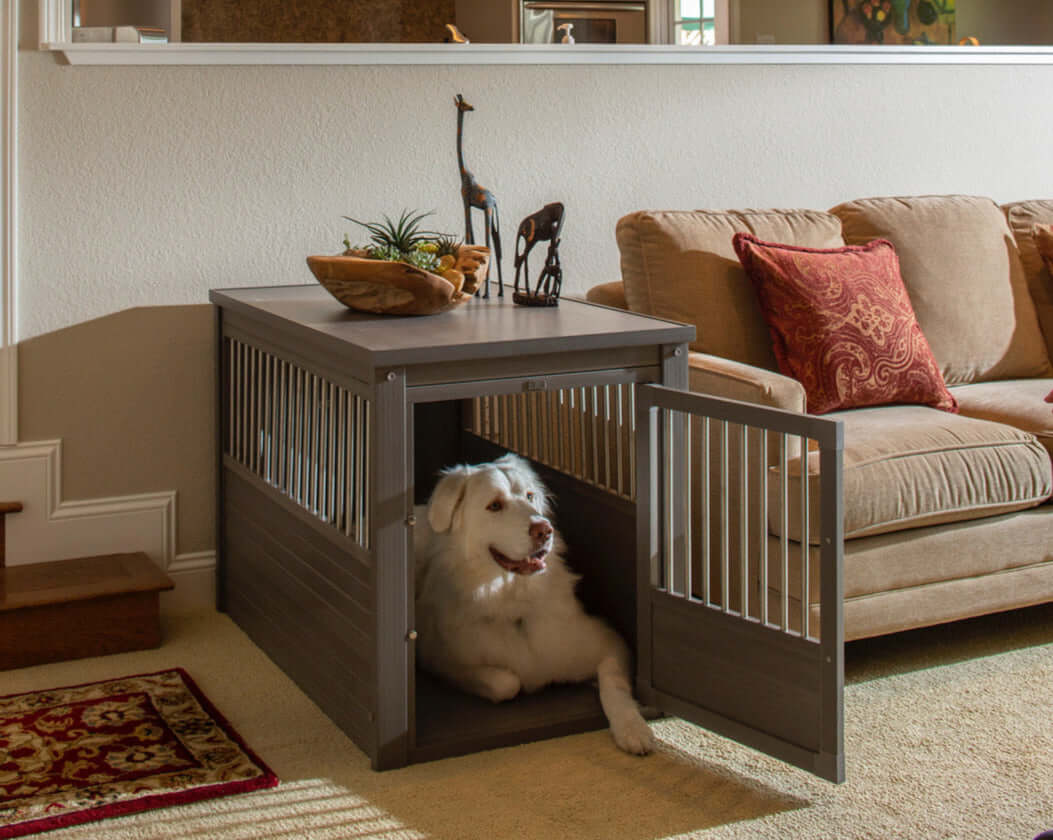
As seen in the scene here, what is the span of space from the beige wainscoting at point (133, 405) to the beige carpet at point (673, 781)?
1.69ft

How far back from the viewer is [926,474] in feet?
7.66

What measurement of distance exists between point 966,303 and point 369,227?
1485 mm

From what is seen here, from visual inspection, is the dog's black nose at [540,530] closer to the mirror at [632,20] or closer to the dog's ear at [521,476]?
the dog's ear at [521,476]

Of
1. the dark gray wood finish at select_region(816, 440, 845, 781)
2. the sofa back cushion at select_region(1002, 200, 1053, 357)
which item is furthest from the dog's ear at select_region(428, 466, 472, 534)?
the sofa back cushion at select_region(1002, 200, 1053, 357)

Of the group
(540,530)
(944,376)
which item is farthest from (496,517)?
(944,376)

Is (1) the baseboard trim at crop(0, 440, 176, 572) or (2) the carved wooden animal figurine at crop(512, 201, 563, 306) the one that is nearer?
(2) the carved wooden animal figurine at crop(512, 201, 563, 306)

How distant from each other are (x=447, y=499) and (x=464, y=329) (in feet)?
1.01

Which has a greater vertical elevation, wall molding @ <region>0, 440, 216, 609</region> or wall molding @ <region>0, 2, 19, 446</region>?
wall molding @ <region>0, 2, 19, 446</region>

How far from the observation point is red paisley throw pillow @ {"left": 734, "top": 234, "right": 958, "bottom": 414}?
2645 mm

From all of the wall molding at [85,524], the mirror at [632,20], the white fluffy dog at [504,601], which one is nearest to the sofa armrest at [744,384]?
the white fluffy dog at [504,601]

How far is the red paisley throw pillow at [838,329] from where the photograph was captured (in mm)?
2645

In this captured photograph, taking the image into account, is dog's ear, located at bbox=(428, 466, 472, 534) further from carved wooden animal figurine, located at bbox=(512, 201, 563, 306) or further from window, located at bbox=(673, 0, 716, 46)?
window, located at bbox=(673, 0, 716, 46)

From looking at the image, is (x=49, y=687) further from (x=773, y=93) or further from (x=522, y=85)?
(x=773, y=93)

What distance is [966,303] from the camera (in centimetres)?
308
